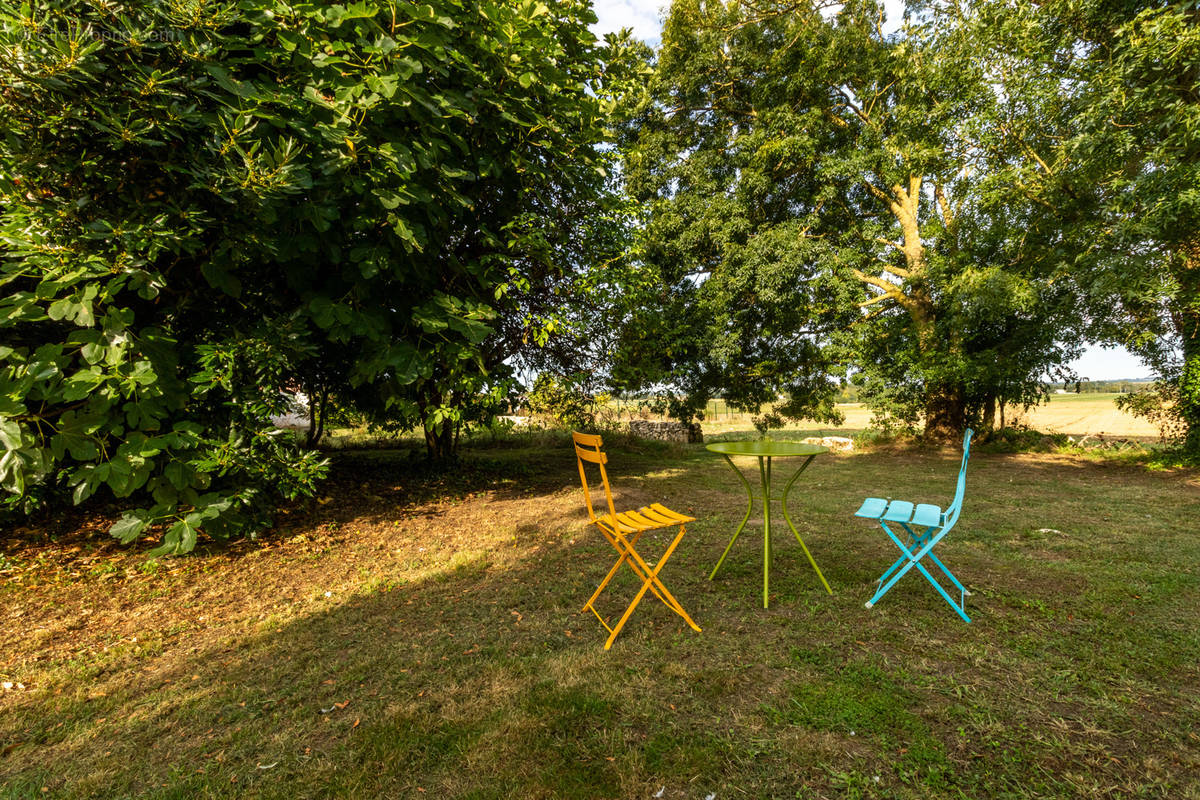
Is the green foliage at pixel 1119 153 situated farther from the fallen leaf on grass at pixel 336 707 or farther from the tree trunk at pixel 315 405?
the tree trunk at pixel 315 405

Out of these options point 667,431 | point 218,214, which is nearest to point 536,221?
point 218,214

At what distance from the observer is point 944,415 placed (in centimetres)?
1217

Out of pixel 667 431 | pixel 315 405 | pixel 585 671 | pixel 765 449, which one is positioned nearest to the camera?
pixel 585 671

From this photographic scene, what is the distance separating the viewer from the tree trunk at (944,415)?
12.0 meters

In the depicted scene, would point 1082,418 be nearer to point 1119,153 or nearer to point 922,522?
point 1119,153

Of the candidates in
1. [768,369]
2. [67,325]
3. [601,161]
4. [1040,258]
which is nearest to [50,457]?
[67,325]

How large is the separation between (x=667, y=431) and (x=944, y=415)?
23.0 ft

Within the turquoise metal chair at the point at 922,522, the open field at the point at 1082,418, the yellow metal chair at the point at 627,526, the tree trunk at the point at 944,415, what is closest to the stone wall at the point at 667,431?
the open field at the point at 1082,418

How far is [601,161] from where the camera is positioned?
606 centimetres

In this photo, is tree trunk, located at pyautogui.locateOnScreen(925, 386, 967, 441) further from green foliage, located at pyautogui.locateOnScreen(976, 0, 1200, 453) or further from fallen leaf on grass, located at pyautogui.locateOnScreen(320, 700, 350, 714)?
fallen leaf on grass, located at pyautogui.locateOnScreen(320, 700, 350, 714)

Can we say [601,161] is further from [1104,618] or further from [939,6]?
[939,6]

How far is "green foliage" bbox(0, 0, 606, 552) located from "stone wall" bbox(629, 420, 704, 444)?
9487 millimetres

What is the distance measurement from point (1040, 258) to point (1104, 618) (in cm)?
811

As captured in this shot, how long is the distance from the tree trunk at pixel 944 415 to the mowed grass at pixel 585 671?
7316 mm
